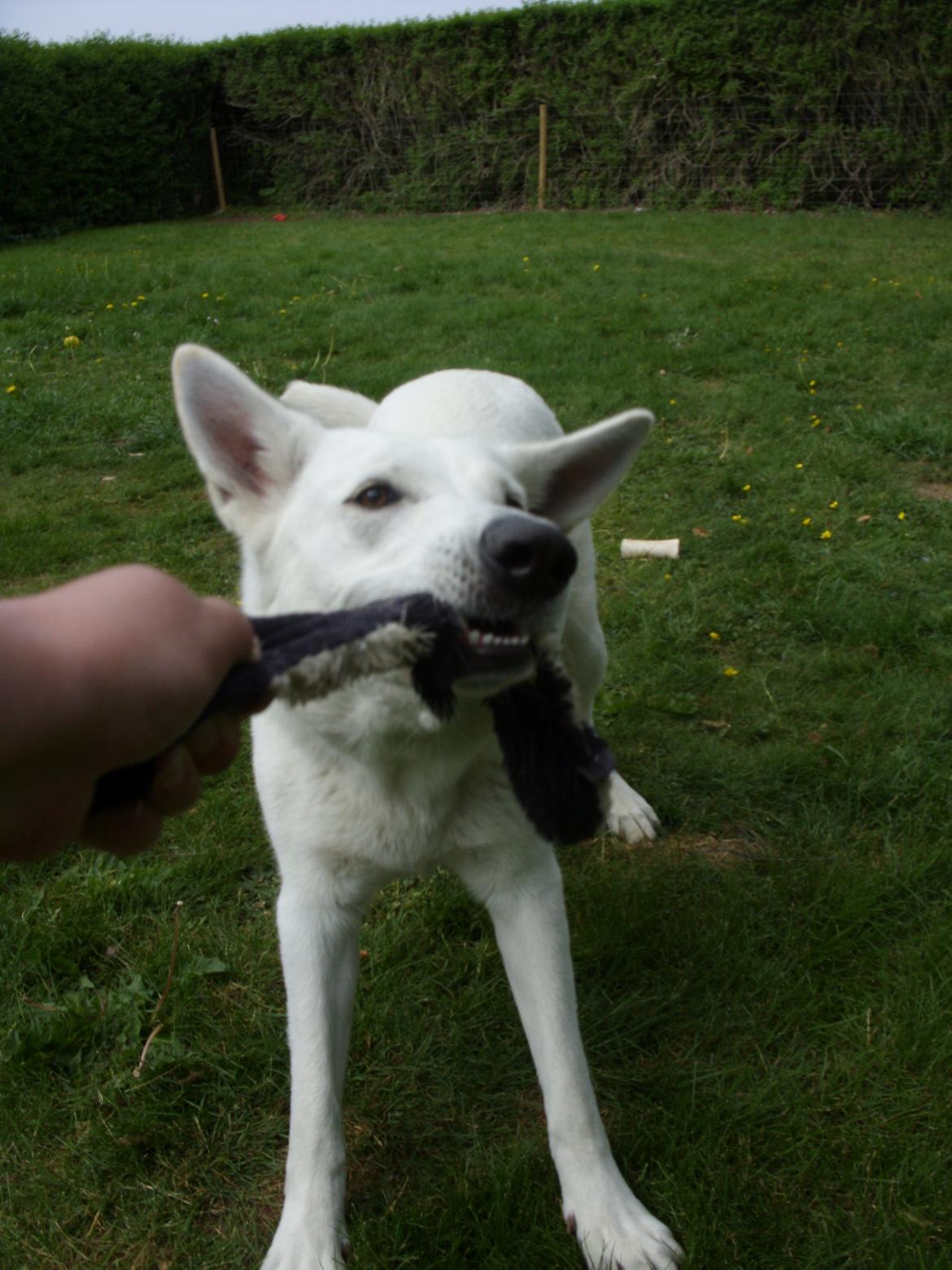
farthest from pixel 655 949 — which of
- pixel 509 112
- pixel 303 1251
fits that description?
pixel 509 112

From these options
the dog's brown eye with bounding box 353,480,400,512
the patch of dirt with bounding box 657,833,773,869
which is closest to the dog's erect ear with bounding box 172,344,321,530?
the dog's brown eye with bounding box 353,480,400,512

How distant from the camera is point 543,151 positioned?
55.3ft

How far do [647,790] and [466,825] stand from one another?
58.7 inches

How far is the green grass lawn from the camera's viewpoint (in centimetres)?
236

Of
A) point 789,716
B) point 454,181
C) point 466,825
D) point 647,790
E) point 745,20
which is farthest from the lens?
point 454,181

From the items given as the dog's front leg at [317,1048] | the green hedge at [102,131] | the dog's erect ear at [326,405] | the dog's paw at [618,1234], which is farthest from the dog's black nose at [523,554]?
the green hedge at [102,131]

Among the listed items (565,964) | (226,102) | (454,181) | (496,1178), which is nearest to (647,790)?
(565,964)

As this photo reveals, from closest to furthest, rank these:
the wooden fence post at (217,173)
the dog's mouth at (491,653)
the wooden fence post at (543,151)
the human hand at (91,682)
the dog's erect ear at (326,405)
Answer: the human hand at (91,682) → the dog's mouth at (491,653) → the dog's erect ear at (326,405) → the wooden fence post at (543,151) → the wooden fence post at (217,173)

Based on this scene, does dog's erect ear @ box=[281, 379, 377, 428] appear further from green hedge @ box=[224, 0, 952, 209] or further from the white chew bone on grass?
green hedge @ box=[224, 0, 952, 209]

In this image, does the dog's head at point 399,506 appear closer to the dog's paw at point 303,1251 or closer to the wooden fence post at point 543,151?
the dog's paw at point 303,1251

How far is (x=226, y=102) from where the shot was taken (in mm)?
20672

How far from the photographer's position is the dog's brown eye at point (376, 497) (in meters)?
2.11

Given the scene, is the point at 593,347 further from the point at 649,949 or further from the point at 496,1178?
the point at 496,1178

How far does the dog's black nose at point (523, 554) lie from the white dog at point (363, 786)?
225mm
